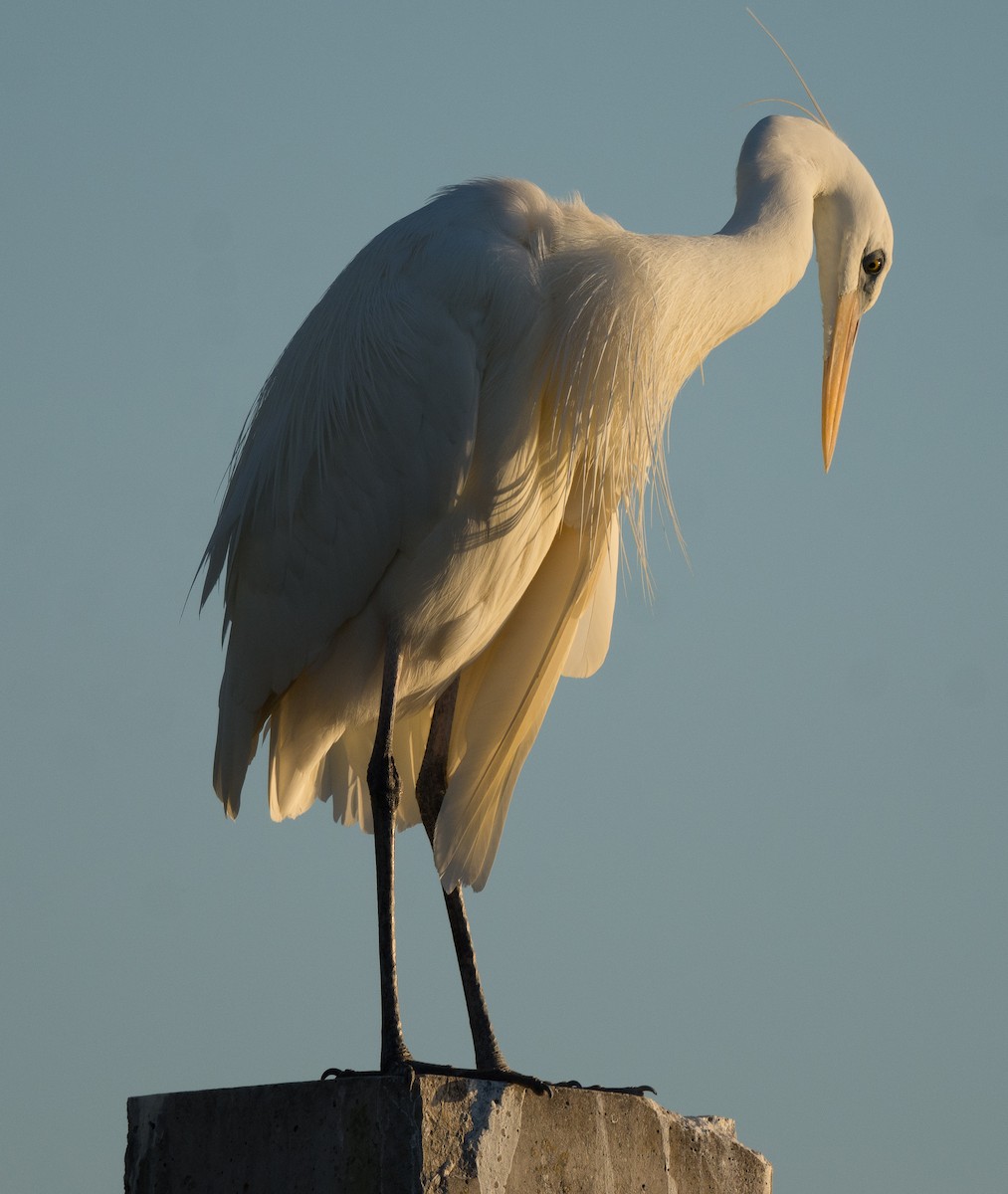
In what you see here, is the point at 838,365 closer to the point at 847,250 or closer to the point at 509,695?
the point at 847,250

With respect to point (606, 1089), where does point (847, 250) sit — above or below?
above

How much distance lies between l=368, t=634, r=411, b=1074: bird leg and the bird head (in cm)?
195

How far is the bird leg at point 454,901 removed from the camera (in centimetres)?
467

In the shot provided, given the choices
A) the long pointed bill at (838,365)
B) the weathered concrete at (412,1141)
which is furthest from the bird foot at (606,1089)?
the long pointed bill at (838,365)

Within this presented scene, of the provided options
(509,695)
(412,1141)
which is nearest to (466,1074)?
(412,1141)

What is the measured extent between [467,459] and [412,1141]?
1.94 metres

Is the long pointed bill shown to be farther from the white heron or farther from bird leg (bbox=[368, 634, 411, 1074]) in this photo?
bird leg (bbox=[368, 634, 411, 1074])

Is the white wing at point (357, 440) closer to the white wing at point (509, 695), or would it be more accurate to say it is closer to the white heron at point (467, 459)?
the white heron at point (467, 459)

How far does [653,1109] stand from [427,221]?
8.90 ft

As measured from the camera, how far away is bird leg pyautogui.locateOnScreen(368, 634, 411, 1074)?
417 centimetres

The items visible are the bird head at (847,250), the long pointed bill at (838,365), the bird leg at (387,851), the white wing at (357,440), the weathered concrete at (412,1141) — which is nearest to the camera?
the weathered concrete at (412,1141)

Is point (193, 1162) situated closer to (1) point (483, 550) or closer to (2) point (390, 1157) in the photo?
(2) point (390, 1157)

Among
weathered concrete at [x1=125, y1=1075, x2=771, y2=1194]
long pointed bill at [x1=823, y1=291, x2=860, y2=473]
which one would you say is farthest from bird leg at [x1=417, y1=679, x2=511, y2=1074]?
long pointed bill at [x1=823, y1=291, x2=860, y2=473]

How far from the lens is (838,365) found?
18.2 ft
